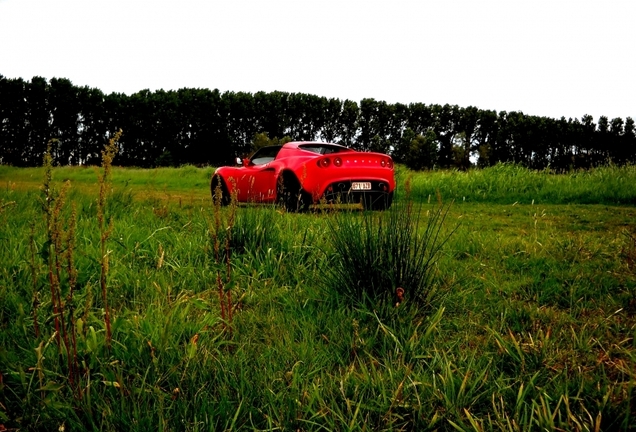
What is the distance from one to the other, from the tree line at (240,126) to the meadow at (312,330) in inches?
1617

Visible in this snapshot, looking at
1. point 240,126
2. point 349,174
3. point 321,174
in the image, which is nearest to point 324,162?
point 321,174

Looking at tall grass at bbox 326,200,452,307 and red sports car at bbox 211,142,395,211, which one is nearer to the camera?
tall grass at bbox 326,200,452,307

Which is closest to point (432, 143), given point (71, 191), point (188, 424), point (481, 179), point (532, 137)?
point (532, 137)

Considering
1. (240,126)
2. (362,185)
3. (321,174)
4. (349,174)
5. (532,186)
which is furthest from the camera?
(240,126)

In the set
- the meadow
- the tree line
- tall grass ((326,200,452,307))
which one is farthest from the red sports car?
the tree line

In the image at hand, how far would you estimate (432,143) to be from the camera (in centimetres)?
5091

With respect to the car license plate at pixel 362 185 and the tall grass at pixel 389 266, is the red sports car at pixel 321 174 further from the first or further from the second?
the tall grass at pixel 389 266

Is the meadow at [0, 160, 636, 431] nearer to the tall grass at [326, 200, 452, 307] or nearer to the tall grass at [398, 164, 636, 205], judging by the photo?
the tall grass at [326, 200, 452, 307]

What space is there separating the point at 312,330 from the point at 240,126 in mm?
57333

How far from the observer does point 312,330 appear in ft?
6.91

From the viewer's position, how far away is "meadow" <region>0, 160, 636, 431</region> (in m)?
1.48

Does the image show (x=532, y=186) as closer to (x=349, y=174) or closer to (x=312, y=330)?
(x=349, y=174)

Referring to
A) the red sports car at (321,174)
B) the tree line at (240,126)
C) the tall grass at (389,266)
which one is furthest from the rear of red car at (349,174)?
the tree line at (240,126)

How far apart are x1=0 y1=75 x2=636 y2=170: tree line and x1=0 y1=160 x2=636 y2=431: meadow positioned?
135 feet
